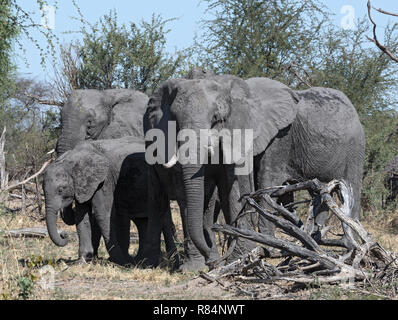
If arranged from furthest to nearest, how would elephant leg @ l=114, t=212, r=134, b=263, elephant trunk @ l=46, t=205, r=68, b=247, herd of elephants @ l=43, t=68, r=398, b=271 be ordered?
elephant leg @ l=114, t=212, r=134, b=263 → elephant trunk @ l=46, t=205, r=68, b=247 → herd of elephants @ l=43, t=68, r=398, b=271

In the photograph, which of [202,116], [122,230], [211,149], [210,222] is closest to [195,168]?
[211,149]

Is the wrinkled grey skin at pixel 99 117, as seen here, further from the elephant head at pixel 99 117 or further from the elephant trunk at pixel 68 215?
the elephant trunk at pixel 68 215

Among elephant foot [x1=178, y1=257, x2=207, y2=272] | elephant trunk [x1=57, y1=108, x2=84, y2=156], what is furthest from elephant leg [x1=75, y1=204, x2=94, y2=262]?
elephant trunk [x1=57, y1=108, x2=84, y2=156]

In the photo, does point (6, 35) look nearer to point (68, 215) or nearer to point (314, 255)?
point (68, 215)

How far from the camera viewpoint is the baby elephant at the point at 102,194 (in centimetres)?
934

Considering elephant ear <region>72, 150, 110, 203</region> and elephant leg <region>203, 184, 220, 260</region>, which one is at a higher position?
elephant ear <region>72, 150, 110, 203</region>

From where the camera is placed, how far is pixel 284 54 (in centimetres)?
1642

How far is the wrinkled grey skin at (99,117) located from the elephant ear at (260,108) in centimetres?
267

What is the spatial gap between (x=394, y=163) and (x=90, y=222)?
8.24 metres

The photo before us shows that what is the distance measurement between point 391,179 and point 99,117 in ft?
23.5

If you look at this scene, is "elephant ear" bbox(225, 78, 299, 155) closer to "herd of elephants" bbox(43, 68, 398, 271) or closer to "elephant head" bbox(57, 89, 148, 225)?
"herd of elephants" bbox(43, 68, 398, 271)

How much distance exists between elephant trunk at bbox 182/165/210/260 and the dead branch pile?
556 mm

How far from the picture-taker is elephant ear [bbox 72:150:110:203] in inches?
369
